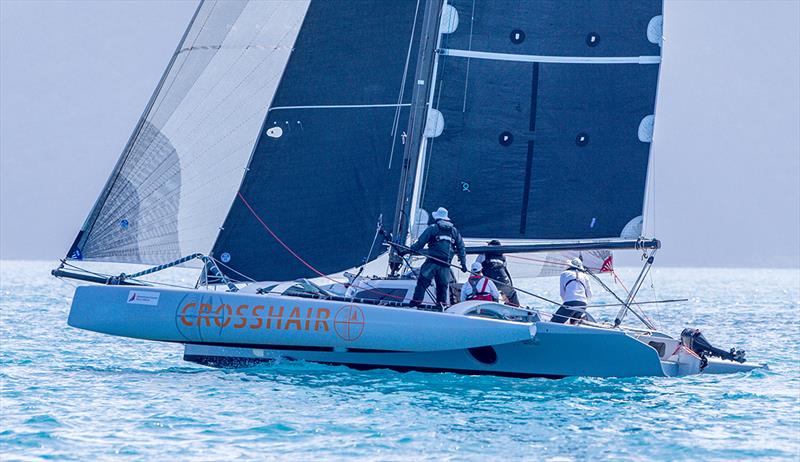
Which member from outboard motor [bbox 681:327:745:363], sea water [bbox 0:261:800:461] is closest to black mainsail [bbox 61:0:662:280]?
outboard motor [bbox 681:327:745:363]

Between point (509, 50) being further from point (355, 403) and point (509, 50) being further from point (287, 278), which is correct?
point (355, 403)

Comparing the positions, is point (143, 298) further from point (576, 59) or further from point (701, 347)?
point (701, 347)

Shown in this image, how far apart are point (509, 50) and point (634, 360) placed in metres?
4.99

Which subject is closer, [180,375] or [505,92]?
[180,375]

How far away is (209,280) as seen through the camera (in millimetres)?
18141

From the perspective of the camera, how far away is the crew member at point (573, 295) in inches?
703

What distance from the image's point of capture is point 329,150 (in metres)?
19.1

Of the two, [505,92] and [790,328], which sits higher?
[505,92]

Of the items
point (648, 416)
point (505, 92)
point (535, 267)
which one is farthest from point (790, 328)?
point (648, 416)

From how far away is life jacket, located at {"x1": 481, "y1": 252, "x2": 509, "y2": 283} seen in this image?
18.4 m

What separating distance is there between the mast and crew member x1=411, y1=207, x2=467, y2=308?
1.25 metres

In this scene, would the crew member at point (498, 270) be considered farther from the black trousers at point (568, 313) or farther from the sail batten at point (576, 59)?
the sail batten at point (576, 59)

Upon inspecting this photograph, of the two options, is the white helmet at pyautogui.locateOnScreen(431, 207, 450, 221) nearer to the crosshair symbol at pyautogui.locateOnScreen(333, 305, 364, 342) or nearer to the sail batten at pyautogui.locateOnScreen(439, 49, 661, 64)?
the crosshair symbol at pyautogui.locateOnScreen(333, 305, 364, 342)

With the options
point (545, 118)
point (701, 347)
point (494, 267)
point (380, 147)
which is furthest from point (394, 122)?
point (701, 347)
